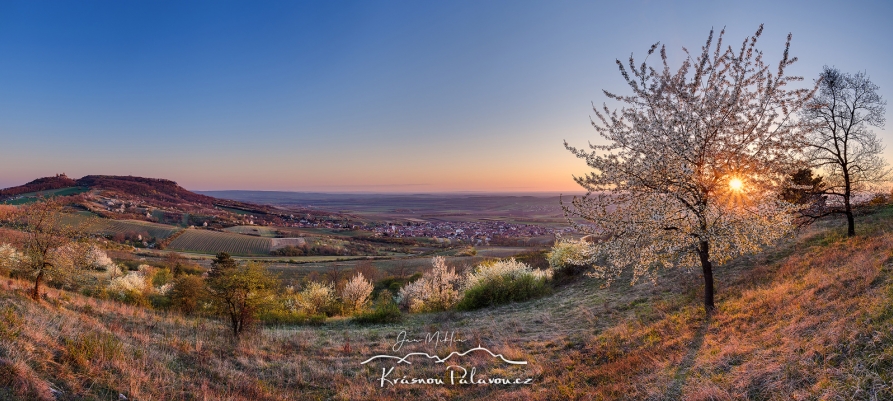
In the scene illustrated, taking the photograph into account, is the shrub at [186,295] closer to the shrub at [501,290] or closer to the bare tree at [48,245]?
the bare tree at [48,245]

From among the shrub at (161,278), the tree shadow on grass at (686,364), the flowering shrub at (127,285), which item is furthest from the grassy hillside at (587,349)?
the shrub at (161,278)

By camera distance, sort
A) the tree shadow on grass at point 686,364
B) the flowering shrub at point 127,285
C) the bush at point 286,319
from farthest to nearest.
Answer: the flowering shrub at point 127,285 → the bush at point 286,319 → the tree shadow on grass at point 686,364

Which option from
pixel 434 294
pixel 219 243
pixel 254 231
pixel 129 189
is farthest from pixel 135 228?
pixel 434 294

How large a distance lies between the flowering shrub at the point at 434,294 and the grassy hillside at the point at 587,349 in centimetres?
1334

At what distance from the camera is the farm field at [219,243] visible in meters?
86.8

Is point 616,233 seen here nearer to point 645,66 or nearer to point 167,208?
point 645,66

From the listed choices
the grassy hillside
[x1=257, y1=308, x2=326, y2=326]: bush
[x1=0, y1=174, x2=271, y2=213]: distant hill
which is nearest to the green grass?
[x1=0, y1=174, x2=271, y2=213]: distant hill

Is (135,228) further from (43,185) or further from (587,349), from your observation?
(587,349)

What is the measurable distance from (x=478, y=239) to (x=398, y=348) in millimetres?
112749

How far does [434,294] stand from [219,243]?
86203 mm

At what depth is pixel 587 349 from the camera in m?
11.4

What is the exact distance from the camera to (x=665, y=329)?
11.5 m

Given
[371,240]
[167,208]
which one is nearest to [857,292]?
[371,240]

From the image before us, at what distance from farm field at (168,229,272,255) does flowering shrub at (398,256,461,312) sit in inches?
2607
